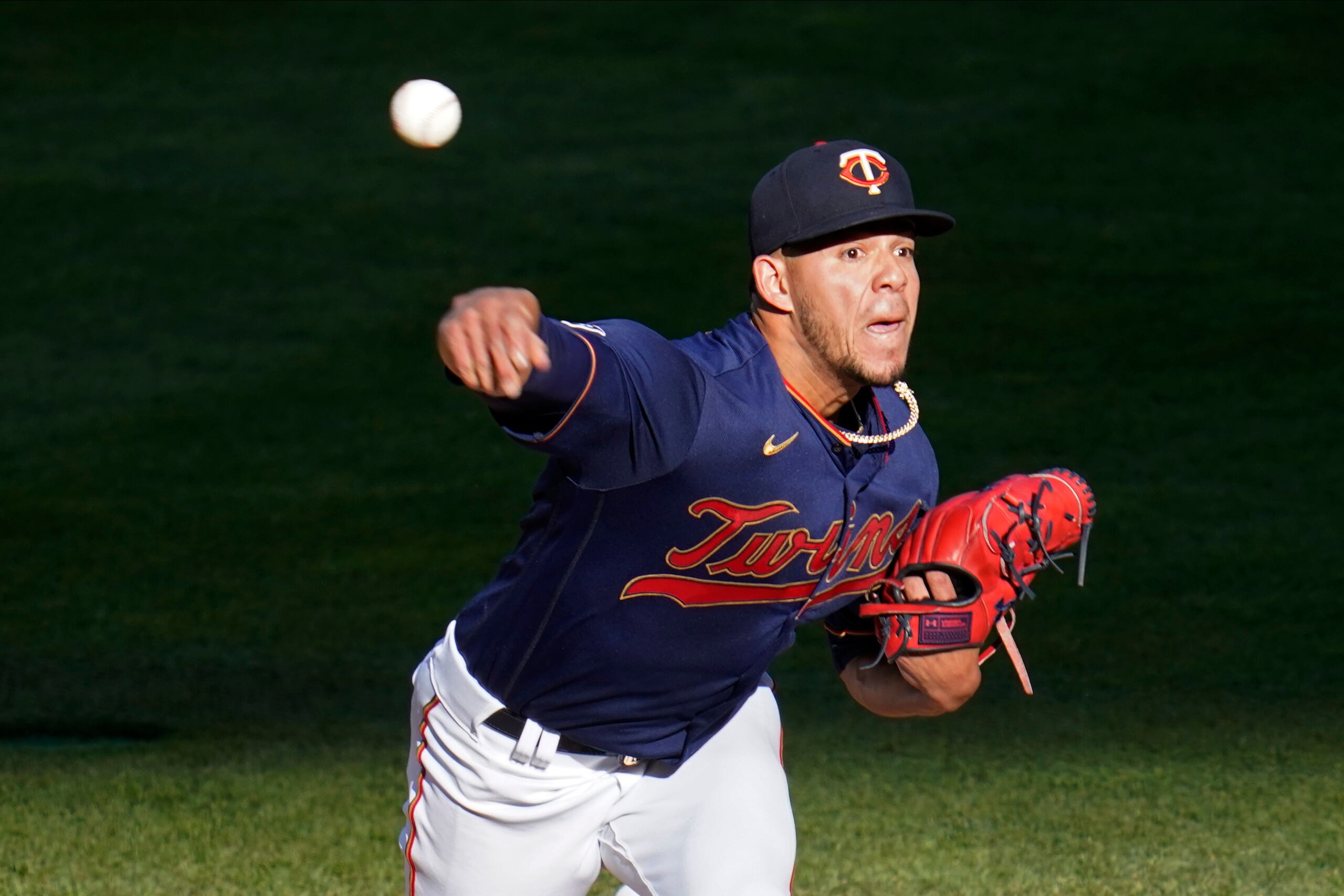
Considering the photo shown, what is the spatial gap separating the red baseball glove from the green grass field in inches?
51.9

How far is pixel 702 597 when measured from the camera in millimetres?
2961

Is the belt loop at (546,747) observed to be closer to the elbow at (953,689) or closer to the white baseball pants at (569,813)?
the white baseball pants at (569,813)

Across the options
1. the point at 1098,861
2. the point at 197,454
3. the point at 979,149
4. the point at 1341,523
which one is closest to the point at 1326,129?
the point at 979,149

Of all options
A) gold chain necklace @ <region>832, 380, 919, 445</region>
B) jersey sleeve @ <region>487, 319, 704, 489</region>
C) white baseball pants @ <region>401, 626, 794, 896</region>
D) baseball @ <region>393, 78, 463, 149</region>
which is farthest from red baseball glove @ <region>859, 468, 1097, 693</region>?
baseball @ <region>393, 78, 463, 149</region>

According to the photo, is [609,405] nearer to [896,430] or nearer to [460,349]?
[460,349]

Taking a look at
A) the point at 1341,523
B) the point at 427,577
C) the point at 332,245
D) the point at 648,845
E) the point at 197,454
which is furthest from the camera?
the point at 332,245

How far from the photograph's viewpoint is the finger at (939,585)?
3322mm

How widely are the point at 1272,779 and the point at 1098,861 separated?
813 millimetres

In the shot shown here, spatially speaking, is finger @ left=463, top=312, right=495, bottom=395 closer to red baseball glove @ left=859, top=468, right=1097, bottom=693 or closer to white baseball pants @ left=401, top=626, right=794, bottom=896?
white baseball pants @ left=401, top=626, right=794, bottom=896

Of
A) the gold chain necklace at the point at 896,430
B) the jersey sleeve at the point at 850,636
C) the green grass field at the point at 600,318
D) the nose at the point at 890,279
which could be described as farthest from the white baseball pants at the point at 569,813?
the green grass field at the point at 600,318

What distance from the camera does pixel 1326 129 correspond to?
44.0 feet

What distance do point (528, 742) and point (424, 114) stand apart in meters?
1.69

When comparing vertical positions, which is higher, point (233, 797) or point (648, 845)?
point (648, 845)

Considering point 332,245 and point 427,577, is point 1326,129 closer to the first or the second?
point 332,245
